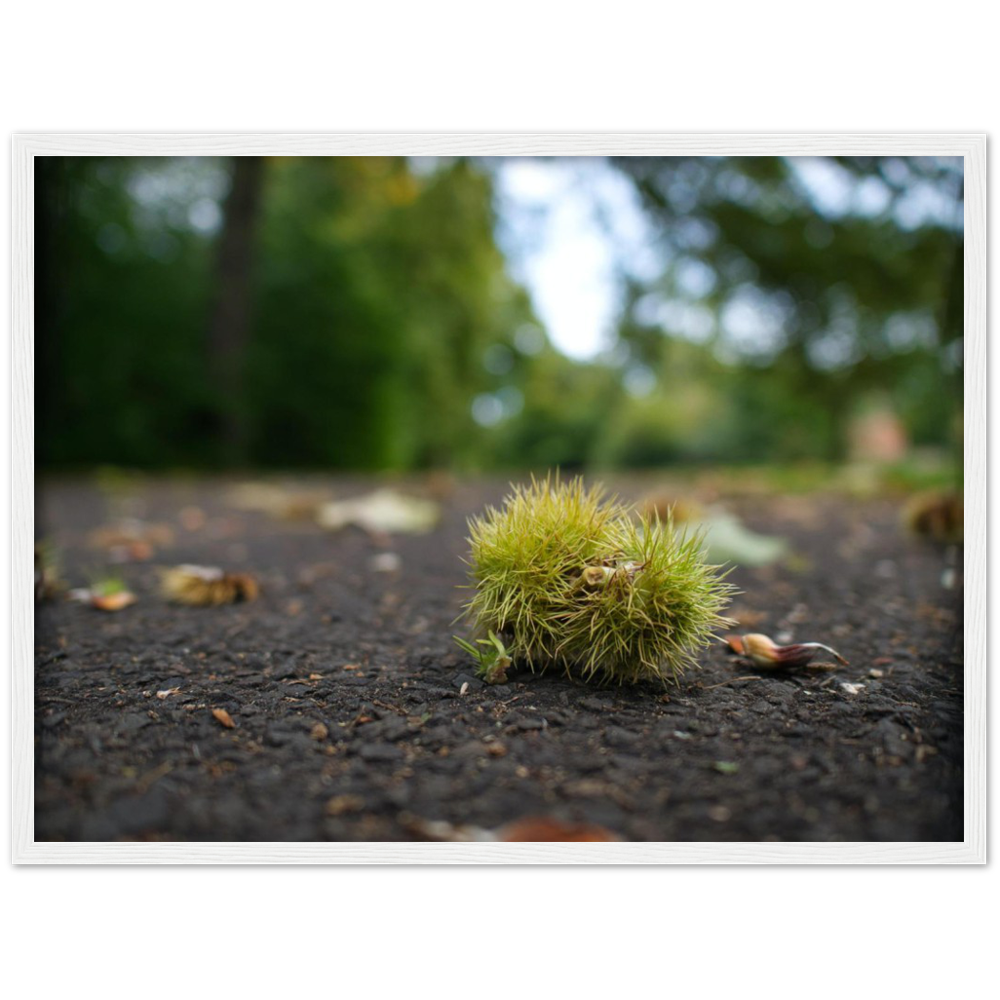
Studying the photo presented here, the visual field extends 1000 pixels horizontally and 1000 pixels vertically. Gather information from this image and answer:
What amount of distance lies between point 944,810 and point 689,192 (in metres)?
6.04

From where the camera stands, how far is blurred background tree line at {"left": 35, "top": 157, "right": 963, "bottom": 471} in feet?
21.5

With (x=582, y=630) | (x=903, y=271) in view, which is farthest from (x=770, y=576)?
(x=903, y=271)

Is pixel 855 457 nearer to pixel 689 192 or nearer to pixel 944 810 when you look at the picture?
pixel 689 192

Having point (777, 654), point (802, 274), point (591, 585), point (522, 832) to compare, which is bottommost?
point (522, 832)

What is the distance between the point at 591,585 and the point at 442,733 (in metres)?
0.50

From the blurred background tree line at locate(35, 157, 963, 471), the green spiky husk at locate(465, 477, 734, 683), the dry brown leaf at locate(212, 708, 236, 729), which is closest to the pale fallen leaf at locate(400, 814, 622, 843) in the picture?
the green spiky husk at locate(465, 477, 734, 683)

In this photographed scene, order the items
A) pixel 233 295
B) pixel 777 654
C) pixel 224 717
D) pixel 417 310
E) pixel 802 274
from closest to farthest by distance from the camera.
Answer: pixel 224 717 < pixel 777 654 < pixel 802 274 < pixel 233 295 < pixel 417 310

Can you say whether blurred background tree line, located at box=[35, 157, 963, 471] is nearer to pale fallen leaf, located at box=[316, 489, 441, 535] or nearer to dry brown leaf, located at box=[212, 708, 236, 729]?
pale fallen leaf, located at box=[316, 489, 441, 535]

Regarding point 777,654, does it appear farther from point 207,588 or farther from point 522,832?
point 207,588

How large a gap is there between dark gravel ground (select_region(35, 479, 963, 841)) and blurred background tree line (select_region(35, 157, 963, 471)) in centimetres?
294

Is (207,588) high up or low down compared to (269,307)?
down

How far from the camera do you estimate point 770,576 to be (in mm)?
3691

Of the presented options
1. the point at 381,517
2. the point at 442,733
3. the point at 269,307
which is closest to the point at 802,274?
the point at 381,517

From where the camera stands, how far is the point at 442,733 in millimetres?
1811
